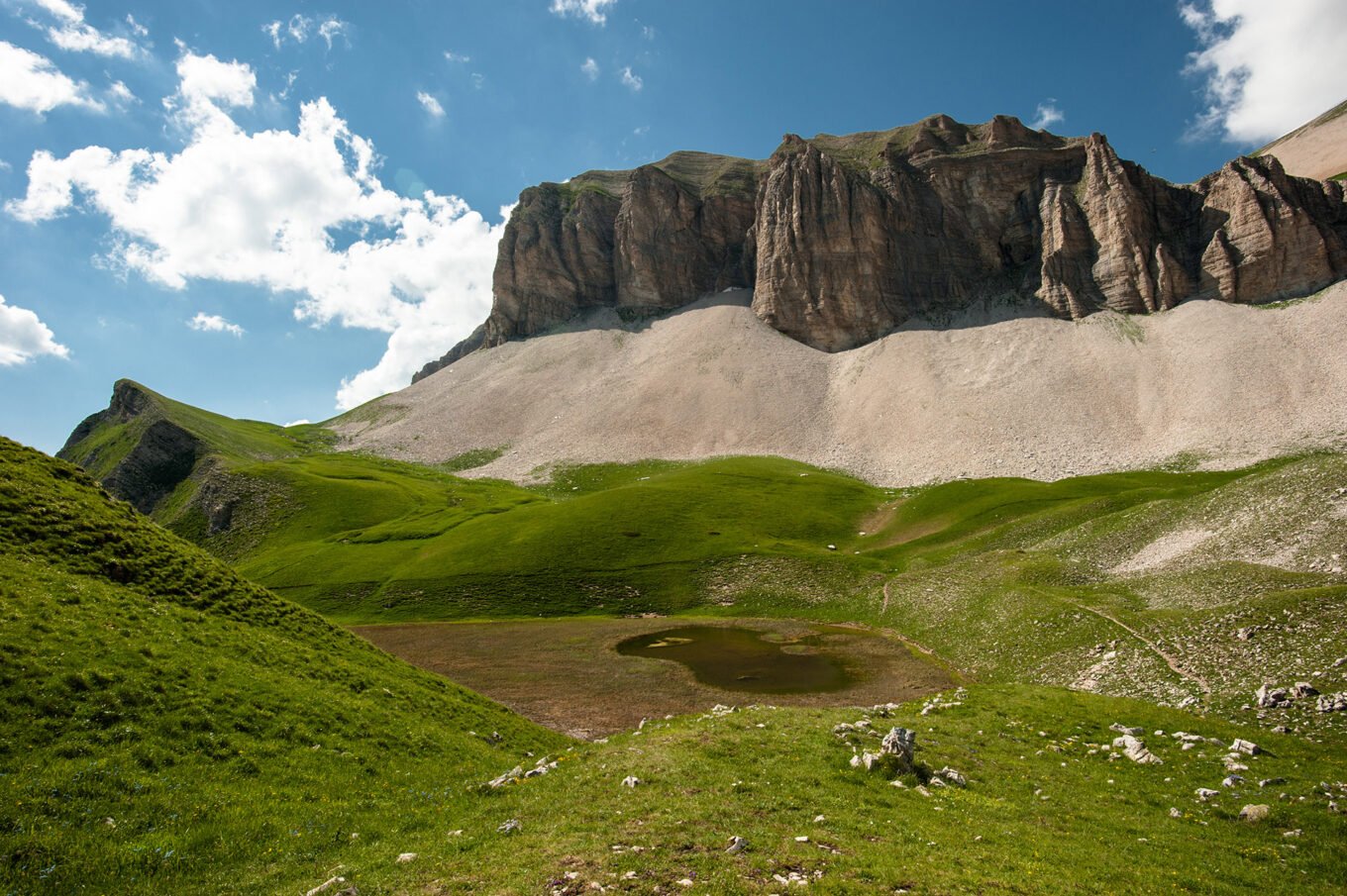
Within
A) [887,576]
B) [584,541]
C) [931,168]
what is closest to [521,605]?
[584,541]

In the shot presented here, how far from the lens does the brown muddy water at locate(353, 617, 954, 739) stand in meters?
34.5

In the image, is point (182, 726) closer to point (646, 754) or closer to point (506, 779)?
point (506, 779)

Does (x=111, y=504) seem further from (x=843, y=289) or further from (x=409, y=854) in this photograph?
(x=843, y=289)

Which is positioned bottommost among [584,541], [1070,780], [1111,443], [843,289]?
[1070,780]

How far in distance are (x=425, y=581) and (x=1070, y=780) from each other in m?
64.6

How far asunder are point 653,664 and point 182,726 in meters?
29.4

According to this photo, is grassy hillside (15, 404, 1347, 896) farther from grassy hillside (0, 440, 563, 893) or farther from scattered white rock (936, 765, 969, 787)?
scattered white rock (936, 765, 969, 787)

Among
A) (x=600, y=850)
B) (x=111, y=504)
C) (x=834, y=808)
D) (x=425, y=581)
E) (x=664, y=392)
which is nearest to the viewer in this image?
(x=600, y=850)

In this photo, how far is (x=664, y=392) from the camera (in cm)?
15712

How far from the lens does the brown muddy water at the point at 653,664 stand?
34531 mm

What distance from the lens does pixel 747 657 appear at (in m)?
45.2

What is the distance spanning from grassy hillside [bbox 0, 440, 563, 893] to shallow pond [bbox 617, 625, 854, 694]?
1509cm

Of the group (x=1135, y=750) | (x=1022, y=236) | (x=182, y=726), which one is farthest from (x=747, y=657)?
(x=1022, y=236)

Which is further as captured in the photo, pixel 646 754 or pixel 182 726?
pixel 646 754
